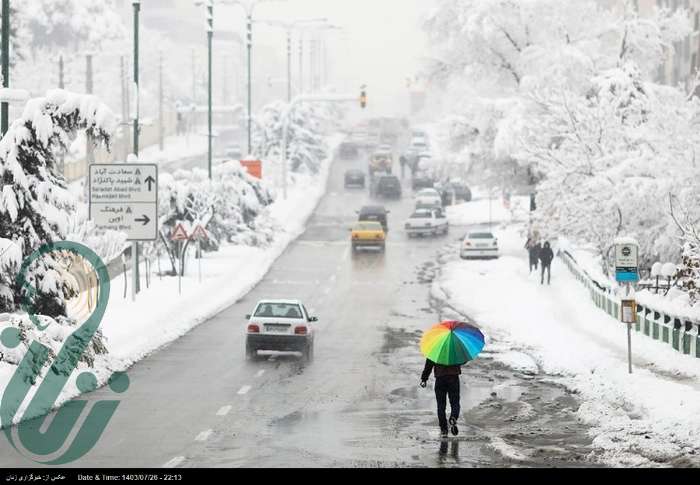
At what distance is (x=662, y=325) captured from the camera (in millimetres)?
30594

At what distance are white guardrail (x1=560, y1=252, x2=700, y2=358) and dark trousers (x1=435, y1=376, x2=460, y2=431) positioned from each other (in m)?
9.04

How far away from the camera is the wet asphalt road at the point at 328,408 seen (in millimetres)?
18250

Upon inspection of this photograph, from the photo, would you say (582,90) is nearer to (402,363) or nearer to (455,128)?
(455,128)

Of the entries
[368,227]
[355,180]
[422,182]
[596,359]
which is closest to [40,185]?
[596,359]

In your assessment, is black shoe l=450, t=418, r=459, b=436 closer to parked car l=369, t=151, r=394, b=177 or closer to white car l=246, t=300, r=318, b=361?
white car l=246, t=300, r=318, b=361

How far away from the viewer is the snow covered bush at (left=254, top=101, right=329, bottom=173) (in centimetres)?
10931

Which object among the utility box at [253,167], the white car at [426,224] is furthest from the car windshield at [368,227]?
the utility box at [253,167]

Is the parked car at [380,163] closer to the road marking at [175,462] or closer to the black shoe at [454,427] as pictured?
the black shoe at [454,427]

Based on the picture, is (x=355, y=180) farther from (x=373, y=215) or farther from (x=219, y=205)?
(x=219, y=205)

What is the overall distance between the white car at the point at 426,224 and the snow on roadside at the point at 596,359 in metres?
17.0

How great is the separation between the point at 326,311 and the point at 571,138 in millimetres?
11475

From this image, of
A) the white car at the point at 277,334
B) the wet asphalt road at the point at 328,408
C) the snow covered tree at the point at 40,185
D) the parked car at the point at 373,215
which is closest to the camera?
the wet asphalt road at the point at 328,408

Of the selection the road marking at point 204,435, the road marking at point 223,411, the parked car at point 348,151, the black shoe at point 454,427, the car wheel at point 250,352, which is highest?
the parked car at point 348,151

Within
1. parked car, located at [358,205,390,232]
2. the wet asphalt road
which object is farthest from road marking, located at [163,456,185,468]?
parked car, located at [358,205,390,232]
